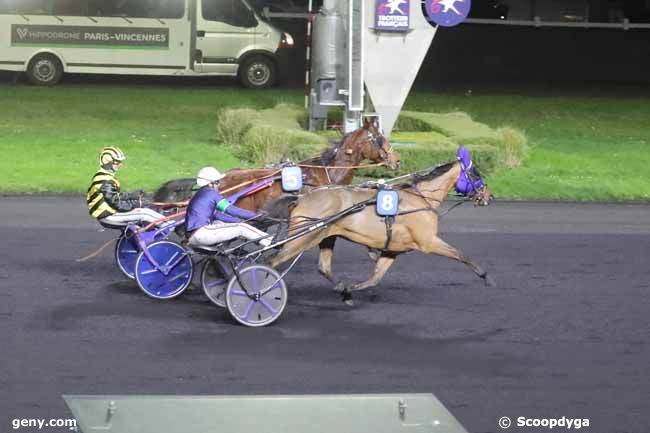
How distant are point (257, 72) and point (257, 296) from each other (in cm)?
1623

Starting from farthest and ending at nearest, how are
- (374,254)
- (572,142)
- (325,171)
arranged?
(572,142) → (325,171) → (374,254)

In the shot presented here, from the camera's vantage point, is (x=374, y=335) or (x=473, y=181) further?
(x=473, y=181)

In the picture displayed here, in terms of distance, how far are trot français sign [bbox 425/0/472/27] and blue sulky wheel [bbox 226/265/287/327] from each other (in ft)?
27.1

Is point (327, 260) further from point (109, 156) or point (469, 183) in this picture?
point (109, 156)

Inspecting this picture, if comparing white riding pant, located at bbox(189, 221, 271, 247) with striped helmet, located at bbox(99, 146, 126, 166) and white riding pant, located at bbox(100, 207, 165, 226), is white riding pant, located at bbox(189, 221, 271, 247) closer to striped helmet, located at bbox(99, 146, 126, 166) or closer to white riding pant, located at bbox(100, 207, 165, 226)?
white riding pant, located at bbox(100, 207, 165, 226)

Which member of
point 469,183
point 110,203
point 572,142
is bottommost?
point 110,203

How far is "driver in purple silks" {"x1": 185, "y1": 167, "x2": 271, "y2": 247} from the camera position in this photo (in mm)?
9750

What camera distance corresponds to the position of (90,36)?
24.4m

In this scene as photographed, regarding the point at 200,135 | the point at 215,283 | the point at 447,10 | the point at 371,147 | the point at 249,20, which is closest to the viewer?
the point at 215,283

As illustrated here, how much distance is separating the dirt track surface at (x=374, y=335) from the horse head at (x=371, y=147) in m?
1.03

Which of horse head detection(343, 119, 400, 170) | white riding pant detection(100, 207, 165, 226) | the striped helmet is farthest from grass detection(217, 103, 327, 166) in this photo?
white riding pant detection(100, 207, 165, 226)

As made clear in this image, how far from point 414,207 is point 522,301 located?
1.39 m

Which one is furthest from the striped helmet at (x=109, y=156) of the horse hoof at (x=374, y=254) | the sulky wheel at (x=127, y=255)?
the horse hoof at (x=374, y=254)

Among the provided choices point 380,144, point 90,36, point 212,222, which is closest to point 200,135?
point 90,36
